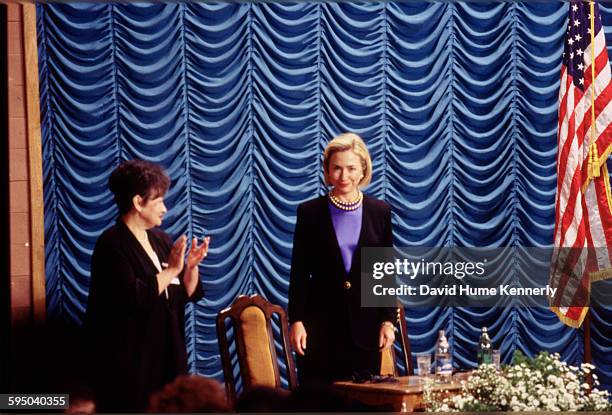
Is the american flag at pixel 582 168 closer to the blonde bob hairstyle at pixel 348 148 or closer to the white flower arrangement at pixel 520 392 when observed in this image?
the white flower arrangement at pixel 520 392

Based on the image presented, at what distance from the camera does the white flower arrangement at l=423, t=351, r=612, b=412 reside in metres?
4.57

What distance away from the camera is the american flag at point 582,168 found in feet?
17.1

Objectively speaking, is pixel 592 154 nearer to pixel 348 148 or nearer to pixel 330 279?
pixel 348 148

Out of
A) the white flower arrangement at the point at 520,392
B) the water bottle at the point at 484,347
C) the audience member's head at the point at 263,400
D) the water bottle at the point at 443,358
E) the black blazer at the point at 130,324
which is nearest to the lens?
the audience member's head at the point at 263,400

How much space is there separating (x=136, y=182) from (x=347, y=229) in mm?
1013

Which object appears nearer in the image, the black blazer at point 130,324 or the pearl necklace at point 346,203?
the black blazer at point 130,324

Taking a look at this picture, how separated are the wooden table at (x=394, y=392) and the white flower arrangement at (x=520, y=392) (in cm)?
4

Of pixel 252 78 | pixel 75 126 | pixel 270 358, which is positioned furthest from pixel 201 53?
pixel 270 358

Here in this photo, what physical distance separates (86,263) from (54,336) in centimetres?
36

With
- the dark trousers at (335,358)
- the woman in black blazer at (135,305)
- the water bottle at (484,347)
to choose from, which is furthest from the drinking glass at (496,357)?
the woman in black blazer at (135,305)

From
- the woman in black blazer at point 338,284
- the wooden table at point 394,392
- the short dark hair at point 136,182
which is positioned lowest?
the wooden table at point 394,392

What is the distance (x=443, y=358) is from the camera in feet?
17.4

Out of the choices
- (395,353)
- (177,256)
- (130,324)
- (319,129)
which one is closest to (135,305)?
(130,324)

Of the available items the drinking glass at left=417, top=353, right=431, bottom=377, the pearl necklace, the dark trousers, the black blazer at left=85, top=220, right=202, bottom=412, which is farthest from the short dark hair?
the drinking glass at left=417, top=353, right=431, bottom=377
